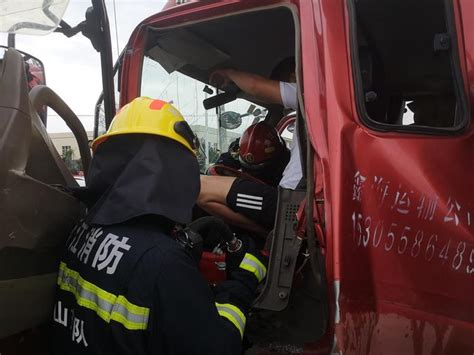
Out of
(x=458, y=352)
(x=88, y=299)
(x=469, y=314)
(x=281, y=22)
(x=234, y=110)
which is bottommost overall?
(x=458, y=352)

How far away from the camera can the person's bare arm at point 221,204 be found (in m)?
2.51

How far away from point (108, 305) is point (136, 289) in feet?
0.37

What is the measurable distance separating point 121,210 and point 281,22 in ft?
5.87

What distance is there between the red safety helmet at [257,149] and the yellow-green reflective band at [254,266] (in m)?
1.31

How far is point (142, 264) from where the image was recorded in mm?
1284

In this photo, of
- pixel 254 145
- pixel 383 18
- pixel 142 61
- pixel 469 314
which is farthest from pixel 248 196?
pixel 469 314

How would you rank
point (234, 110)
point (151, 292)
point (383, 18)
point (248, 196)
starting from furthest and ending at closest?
1. point (234, 110)
2. point (248, 196)
3. point (383, 18)
4. point (151, 292)

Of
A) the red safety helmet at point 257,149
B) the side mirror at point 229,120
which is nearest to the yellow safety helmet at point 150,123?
the red safety helmet at point 257,149

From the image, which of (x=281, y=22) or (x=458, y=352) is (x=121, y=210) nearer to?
(x=458, y=352)

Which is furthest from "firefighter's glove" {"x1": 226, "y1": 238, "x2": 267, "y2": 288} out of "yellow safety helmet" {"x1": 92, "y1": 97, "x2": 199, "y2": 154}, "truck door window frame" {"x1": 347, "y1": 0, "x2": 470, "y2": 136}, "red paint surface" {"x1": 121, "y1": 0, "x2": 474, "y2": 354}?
"truck door window frame" {"x1": 347, "y1": 0, "x2": 470, "y2": 136}

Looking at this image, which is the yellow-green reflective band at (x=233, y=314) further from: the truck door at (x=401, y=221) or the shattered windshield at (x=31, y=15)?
the shattered windshield at (x=31, y=15)

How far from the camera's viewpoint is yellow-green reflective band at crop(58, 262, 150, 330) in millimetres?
A: 1257

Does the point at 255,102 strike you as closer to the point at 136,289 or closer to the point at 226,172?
the point at 226,172

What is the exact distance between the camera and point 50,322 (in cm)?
163
